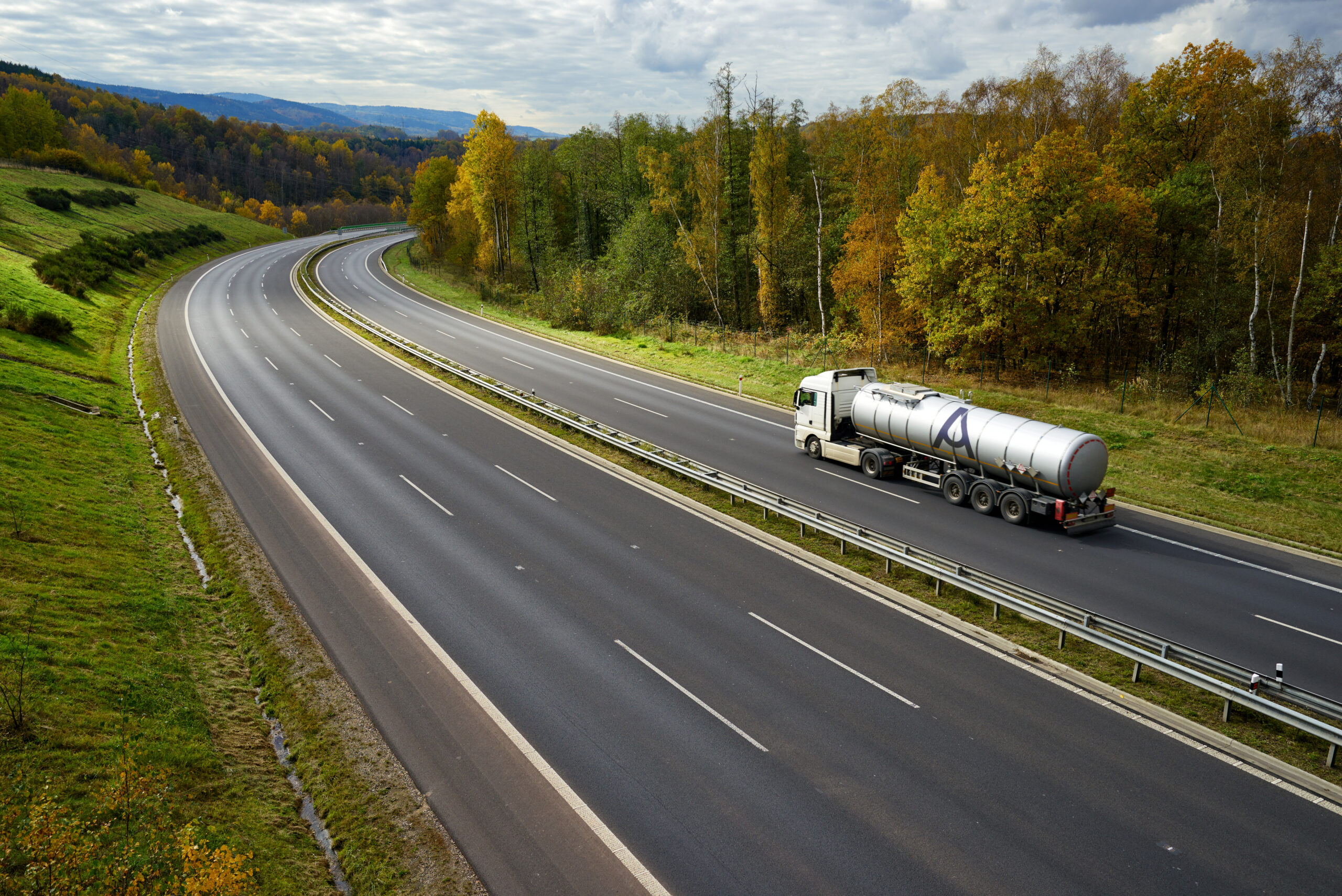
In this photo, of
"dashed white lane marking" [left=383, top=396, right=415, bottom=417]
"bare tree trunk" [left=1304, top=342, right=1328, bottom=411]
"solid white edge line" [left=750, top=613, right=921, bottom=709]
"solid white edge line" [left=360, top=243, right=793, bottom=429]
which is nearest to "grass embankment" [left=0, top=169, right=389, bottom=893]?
"dashed white lane marking" [left=383, top=396, right=415, bottom=417]

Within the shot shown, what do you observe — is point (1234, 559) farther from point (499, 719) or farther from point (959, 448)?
point (499, 719)

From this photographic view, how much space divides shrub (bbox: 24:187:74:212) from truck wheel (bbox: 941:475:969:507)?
80224 mm

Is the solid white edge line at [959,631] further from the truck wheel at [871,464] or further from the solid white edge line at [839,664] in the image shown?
the truck wheel at [871,464]

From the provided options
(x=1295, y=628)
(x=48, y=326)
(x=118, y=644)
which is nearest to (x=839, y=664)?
(x=1295, y=628)

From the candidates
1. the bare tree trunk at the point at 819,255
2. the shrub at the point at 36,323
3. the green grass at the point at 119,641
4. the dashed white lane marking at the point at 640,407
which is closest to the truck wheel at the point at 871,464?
the dashed white lane marking at the point at 640,407

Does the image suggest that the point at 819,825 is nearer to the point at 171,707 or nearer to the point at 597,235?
the point at 171,707

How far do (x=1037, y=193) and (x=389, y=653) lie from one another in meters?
33.3

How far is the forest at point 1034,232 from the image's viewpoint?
31.6 m

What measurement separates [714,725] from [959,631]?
556 cm

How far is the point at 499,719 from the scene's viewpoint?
37.8ft

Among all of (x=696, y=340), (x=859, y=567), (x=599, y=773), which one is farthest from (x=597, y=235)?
(x=599, y=773)

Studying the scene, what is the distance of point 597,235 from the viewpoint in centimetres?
7675

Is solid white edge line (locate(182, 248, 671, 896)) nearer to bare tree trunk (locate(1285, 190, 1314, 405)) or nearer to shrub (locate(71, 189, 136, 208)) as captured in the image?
bare tree trunk (locate(1285, 190, 1314, 405))

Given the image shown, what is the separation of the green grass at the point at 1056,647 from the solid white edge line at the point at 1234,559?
6.77 metres
